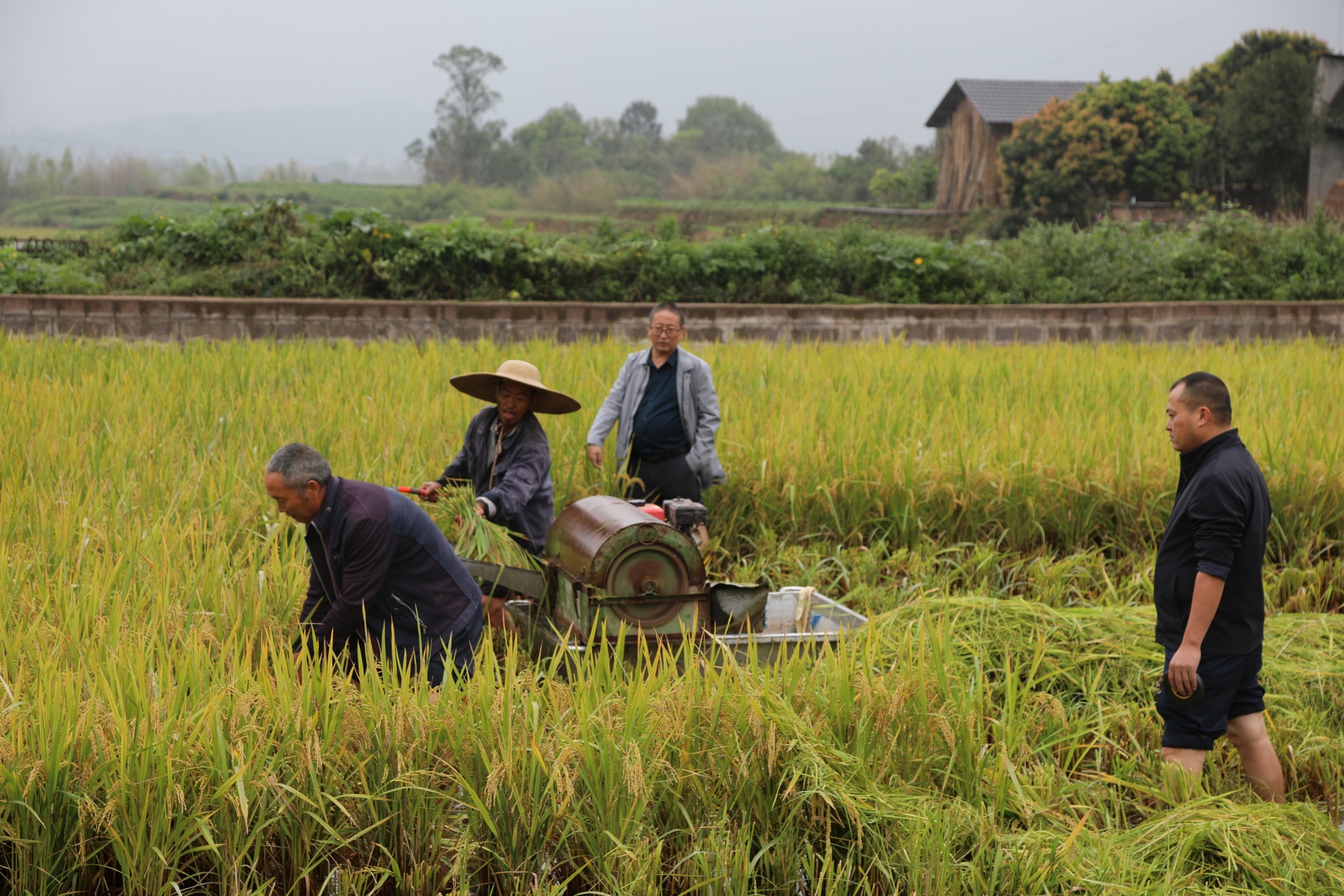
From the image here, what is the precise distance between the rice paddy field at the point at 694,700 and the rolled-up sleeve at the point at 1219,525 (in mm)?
592

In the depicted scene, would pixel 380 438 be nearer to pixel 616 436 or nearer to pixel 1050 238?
pixel 616 436

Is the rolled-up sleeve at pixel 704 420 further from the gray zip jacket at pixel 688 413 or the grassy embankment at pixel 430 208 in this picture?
the grassy embankment at pixel 430 208

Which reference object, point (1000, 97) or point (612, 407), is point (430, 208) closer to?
point (1000, 97)

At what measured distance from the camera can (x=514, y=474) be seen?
4121mm

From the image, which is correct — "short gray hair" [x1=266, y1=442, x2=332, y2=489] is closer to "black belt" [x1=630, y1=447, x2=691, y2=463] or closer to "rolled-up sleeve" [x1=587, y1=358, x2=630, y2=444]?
"rolled-up sleeve" [x1=587, y1=358, x2=630, y2=444]

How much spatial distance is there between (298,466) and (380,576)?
0.39 m

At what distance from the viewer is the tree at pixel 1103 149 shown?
25531mm

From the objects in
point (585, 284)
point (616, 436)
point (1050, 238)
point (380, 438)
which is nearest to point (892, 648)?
point (616, 436)

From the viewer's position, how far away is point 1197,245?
1240 centimetres

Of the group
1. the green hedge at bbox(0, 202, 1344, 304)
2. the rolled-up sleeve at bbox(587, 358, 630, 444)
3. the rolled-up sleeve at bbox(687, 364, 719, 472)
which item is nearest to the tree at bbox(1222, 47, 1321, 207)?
the green hedge at bbox(0, 202, 1344, 304)

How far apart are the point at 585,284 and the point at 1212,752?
352 inches

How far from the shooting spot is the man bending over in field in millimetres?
3068

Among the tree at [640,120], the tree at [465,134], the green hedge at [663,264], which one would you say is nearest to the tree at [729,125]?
the tree at [640,120]

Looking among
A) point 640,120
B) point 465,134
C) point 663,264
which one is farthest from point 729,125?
point 663,264
